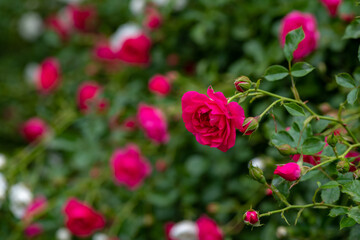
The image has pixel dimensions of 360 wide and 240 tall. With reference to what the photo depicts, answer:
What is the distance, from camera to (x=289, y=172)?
67 centimetres

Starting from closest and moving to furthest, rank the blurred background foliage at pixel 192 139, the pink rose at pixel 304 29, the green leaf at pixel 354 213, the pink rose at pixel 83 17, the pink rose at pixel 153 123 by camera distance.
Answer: the green leaf at pixel 354 213 → the pink rose at pixel 304 29 → the blurred background foliage at pixel 192 139 → the pink rose at pixel 153 123 → the pink rose at pixel 83 17

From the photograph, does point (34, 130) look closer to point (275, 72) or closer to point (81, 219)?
point (81, 219)

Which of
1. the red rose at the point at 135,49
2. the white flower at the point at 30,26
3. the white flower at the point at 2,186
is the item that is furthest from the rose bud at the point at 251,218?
the white flower at the point at 30,26

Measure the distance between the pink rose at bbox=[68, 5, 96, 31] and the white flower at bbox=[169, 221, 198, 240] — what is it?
48.9 inches

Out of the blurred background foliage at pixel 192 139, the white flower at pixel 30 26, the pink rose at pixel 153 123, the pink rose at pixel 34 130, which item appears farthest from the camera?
the white flower at pixel 30 26

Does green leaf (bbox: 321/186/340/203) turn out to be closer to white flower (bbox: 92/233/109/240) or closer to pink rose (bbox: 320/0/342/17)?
pink rose (bbox: 320/0/342/17)

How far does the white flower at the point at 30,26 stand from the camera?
7.36 ft

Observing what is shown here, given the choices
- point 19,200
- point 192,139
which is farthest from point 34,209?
point 192,139

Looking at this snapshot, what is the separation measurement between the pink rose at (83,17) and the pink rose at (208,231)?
50.3 inches

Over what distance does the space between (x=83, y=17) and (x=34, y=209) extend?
1.02 metres

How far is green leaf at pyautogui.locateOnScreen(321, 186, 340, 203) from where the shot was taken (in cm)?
73

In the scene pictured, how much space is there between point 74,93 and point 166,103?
65cm

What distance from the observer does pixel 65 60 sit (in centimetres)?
207

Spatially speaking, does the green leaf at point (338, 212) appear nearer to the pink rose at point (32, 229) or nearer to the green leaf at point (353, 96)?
the green leaf at point (353, 96)
